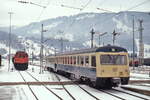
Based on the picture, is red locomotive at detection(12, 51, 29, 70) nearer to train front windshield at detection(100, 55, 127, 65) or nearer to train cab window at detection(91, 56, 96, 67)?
train cab window at detection(91, 56, 96, 67)

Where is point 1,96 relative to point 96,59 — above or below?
below

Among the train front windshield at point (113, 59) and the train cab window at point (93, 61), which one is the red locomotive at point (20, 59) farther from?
the train front windshield at point (113, 59)

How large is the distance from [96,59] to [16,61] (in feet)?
116

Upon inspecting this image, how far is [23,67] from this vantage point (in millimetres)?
58094

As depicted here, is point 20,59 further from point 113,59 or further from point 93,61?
point 113,59

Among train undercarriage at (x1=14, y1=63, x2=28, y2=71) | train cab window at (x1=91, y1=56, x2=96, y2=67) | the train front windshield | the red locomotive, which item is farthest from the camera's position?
train undercarriage at (x1=14, y1=63, x2=28, y2=71)

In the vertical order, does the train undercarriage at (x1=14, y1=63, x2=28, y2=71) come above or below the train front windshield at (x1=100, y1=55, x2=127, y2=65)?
below

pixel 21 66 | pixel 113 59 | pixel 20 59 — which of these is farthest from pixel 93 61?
pixel 21 66

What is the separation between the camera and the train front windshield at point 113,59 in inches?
899

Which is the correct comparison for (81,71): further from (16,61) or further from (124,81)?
(16,61)

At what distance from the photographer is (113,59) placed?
23.2 meters

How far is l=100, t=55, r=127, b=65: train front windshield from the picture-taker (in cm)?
2283

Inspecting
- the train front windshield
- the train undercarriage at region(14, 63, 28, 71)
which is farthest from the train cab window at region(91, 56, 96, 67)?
the train undercarriage at region(14, 63, 28, 71)

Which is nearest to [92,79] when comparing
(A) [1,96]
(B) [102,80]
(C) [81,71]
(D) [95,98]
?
(B) [102,80]
